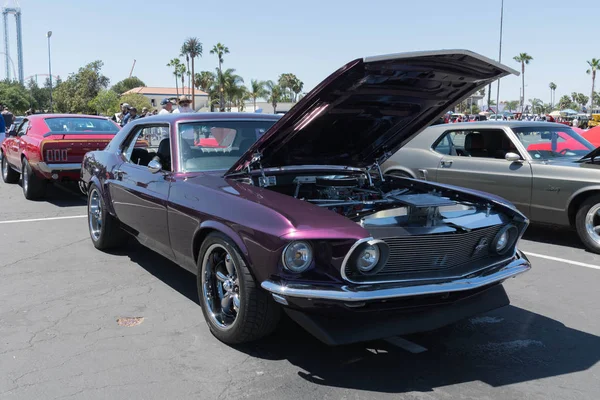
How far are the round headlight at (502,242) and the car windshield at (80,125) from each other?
314 inches

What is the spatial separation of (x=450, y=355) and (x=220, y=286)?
1.53 m

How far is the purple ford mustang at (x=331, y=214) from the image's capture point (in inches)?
115

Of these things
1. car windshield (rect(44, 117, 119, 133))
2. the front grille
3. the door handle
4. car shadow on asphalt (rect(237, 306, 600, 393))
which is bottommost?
car shadow on asphalt (rect(237, 306, 600, 393))

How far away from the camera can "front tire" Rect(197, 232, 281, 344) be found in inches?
124

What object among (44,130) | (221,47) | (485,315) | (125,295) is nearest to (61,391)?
(125,295)

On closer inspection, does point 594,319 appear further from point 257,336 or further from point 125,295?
point 125,295

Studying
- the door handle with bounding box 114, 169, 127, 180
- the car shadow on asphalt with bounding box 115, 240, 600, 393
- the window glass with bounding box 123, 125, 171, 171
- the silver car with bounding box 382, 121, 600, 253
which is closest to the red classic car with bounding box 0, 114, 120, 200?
the window glass with bounding box 123, 125, 171, 171

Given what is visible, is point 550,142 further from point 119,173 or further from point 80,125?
point 80,125

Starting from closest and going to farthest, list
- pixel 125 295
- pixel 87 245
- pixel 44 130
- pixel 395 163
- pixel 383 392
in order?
1. pixel 383 392
2. pixel 125 295
3. pixel 87 245
4. pixel 395 163
5. pixel 44 130

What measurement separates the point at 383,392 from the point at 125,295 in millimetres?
2480

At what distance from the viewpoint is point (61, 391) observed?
293 centimetres

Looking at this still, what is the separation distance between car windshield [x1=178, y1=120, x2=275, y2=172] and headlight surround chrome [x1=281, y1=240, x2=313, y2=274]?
162cm

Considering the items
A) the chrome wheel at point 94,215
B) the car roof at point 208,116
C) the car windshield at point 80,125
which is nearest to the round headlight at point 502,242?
the car roof at point 208,116

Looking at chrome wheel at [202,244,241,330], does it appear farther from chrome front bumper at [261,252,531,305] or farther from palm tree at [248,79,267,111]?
palm tree at [248,79,267,111]
